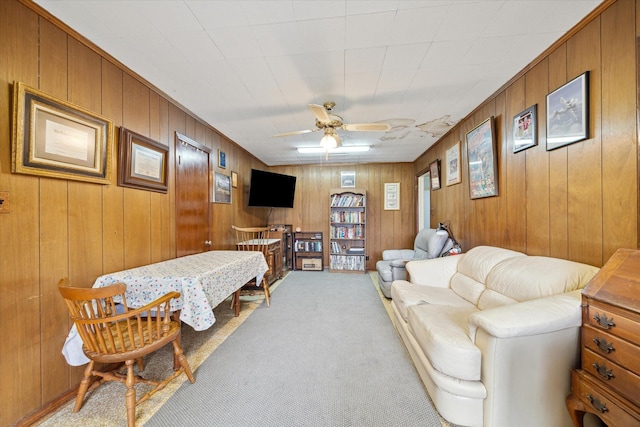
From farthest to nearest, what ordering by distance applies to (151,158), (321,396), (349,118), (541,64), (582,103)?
(349,118) → (151,158) → (541,64) → (321,396) → (582,103)

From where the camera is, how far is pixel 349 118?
293 centimetres

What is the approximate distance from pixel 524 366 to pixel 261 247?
120 inches

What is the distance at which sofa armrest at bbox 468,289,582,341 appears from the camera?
113cm

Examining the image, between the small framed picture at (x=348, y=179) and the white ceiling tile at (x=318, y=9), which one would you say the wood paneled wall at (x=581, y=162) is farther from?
the small framed picture at (x=348, y=179)

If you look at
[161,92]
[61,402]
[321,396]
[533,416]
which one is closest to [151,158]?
[161,92]

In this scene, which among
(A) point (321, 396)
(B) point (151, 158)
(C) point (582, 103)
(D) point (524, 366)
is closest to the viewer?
(D) point (524, 366)

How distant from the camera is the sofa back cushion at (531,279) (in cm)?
136

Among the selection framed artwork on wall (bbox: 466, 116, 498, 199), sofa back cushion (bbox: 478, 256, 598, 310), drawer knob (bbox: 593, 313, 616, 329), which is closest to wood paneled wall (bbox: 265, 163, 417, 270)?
framed artwork on wall (bbox: 466, 116, 498, 199)

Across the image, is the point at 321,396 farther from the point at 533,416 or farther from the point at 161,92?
the point at 161,92

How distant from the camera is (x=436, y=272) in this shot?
2.63 meters

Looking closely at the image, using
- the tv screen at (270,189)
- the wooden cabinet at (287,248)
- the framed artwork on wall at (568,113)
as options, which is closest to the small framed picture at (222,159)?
the tv screen at (270,189)

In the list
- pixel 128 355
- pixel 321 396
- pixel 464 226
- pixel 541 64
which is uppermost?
pixel 541 64

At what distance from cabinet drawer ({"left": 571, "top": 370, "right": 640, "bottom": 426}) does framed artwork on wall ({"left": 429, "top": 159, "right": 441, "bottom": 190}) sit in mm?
3124

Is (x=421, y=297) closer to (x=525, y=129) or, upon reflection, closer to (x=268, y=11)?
(x=525, y=129)
